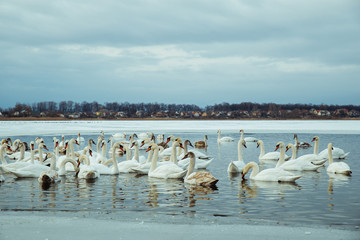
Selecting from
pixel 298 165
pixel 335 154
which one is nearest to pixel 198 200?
pixel 298 165

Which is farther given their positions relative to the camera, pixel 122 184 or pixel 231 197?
pixel 122 184

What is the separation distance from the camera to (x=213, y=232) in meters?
6.49

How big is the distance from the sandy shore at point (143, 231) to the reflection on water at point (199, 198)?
2.23ft

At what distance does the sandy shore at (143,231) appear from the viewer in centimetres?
626

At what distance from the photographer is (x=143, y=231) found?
654cm

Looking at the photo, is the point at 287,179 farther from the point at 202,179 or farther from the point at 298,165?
the point at 298,165

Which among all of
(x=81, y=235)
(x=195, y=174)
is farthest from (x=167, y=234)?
(x=195, y=174)

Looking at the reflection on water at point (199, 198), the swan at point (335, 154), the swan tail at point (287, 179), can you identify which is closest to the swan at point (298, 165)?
the reflection on water at point (199, 198)

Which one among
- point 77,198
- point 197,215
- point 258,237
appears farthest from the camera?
point 77,198

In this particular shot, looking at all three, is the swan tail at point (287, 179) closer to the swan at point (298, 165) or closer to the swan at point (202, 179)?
the swan at point (202, 179)

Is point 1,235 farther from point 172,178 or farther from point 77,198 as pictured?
point 172,178

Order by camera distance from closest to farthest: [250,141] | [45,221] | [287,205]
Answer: [45,221] → [287,205] → [250,141]

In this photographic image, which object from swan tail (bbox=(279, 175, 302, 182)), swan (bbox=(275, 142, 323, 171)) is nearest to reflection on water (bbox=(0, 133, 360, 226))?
swan tail (bbox=(279, 175, 302, 182))

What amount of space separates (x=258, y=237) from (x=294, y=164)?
26.8ft
